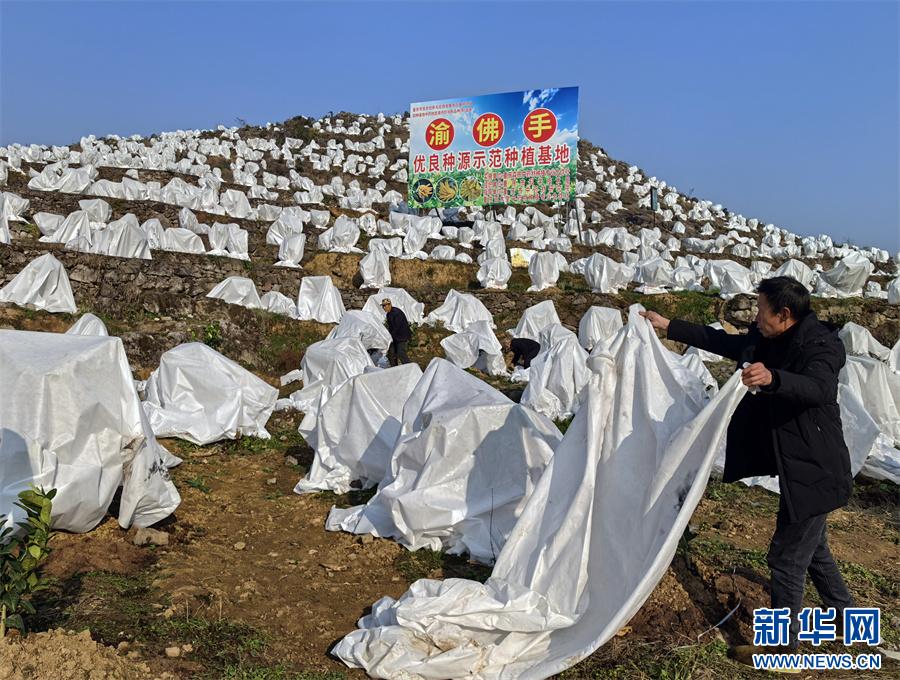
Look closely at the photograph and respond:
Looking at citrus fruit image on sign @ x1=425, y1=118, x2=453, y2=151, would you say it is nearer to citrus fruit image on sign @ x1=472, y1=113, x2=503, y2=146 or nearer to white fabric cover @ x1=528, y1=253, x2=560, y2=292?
citrus fruit image on sign @ x1=472, y1=113, x2=503, y2=146

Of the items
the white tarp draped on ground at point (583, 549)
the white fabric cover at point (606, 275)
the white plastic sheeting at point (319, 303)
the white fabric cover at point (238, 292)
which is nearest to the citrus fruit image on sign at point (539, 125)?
the white fabric cover at point (606, 275)

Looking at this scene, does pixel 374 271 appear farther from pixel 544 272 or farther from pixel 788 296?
pixel 788 296

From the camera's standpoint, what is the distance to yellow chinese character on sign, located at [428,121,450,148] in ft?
85.1

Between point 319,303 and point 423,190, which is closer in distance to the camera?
point 319,303

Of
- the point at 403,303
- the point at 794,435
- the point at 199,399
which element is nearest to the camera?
the point at 794,435

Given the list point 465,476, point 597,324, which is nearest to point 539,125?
point 597,324

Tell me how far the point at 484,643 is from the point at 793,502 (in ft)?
4.62

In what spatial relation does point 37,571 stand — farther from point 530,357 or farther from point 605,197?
point 605,197

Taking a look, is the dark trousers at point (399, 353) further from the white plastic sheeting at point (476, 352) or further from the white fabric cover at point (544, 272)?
the white fabric cover at point (544, 272)

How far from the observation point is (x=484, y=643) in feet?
9.76

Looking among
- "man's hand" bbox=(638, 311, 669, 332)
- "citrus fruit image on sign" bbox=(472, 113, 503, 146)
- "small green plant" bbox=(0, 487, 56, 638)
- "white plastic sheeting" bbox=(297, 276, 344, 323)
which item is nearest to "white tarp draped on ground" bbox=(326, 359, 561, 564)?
"man's hand" bbox=(638, 311, 669, 332)

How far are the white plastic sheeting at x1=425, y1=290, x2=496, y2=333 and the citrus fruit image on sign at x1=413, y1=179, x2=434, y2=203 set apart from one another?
9.90 metres

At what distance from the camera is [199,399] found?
7.52 metres
